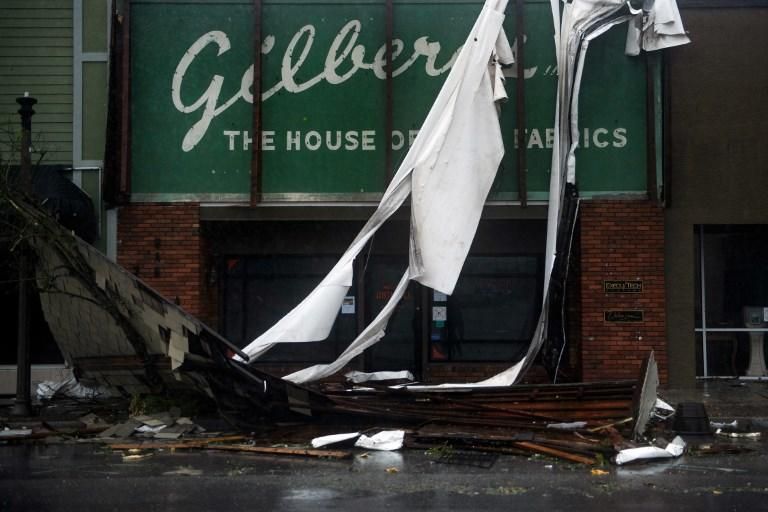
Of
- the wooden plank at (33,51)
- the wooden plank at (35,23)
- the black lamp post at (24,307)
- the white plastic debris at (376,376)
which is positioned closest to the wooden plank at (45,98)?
the wooden plank at (33,51)

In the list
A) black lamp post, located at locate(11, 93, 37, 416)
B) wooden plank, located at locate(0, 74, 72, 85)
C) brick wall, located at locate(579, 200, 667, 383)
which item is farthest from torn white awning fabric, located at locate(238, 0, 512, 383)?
wooden plank, located at locate(0, 74, 72, 85)

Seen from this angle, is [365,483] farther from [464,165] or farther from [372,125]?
[372,125]

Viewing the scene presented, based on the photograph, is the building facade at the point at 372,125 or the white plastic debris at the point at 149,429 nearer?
the white plastic debris at the point at 149,429

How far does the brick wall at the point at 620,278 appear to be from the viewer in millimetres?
14680

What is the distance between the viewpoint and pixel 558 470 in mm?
9453

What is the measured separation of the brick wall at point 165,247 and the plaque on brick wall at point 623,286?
6.46 m

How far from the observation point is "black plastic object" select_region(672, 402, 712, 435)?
11203 millimetres

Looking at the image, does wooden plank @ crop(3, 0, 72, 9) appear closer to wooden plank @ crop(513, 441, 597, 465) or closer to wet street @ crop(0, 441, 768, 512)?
wet street @ crop(0, 441, 768, 512)

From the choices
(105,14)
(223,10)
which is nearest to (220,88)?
(223,10)

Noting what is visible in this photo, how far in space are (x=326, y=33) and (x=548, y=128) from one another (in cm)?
385

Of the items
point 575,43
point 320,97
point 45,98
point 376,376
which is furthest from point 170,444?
point 575,43

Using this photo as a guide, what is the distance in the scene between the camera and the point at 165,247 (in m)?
15.0

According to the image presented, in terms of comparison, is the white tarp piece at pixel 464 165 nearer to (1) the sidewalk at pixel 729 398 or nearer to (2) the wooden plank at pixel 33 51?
(1) the sidewalk at pixel 729 398

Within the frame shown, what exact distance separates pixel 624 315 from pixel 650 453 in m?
5.23
